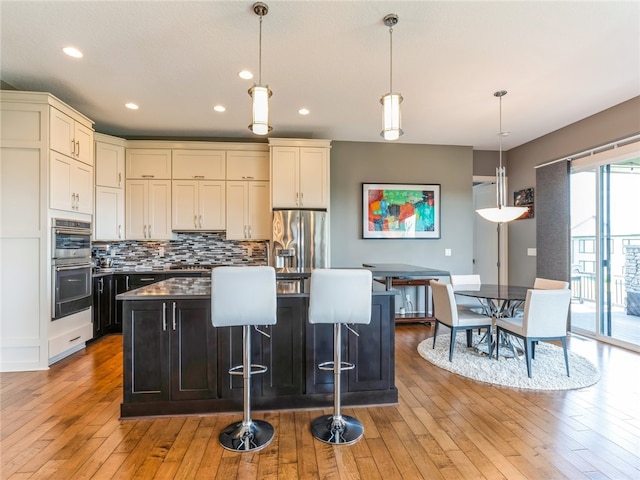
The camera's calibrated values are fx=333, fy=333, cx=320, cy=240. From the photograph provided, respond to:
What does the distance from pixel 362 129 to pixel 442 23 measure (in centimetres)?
241

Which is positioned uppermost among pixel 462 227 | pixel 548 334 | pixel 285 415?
pixel 462 227

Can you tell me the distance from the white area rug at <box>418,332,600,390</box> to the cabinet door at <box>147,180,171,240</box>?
3.87 meters

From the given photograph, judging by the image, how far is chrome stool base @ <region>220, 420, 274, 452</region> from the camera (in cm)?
202

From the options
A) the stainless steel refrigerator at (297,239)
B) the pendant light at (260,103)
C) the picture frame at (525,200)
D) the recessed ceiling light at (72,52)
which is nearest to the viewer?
the pendant light at (260,103)

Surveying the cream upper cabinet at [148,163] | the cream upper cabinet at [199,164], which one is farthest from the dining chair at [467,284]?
the cream upper cabinet at [148,163]

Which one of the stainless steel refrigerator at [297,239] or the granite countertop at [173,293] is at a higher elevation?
the stainless steel refrigerator at [297,239]

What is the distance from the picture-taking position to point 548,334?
3.06 metres

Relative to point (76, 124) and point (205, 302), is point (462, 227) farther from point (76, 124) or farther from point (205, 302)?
point (76, 124)

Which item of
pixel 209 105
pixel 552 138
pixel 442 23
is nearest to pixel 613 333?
pixel 552 138

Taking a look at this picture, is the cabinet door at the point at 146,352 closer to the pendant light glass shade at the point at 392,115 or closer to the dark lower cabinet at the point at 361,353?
the dark lower cabinet at the point at 361,353

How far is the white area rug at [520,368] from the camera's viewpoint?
9.64 feet

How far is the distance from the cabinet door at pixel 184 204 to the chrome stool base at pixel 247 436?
335 cm

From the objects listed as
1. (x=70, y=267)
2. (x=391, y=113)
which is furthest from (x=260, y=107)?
(x=70, y=267)

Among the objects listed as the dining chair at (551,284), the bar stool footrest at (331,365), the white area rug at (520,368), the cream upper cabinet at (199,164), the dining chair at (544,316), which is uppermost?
the cream upper cabinet at (199,164)
